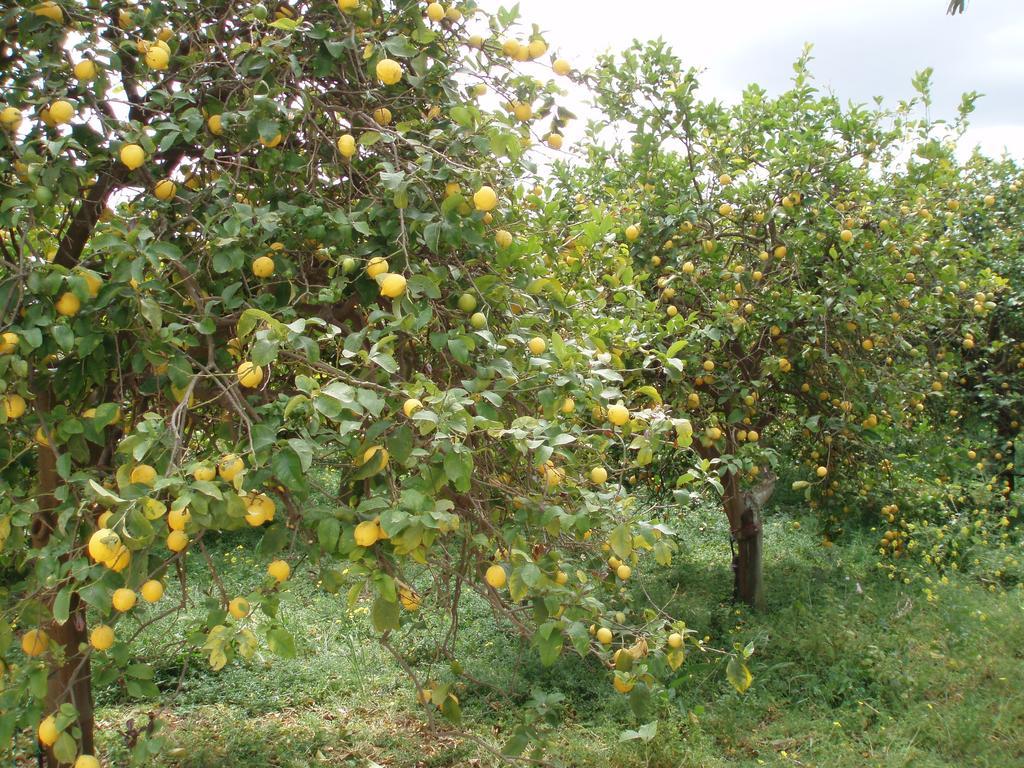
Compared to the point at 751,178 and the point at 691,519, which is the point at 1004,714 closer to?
the point at 751,178

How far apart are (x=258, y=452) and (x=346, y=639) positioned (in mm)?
3556

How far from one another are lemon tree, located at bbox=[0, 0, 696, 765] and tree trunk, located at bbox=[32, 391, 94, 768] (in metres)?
0.03

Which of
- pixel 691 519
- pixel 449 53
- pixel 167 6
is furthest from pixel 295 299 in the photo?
pixel 691 519

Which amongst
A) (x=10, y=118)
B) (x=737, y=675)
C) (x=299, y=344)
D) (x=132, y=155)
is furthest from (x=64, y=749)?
(x=737, y=675)

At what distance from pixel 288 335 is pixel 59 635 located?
1637mm

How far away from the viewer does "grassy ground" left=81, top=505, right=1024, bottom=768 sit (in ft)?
11.9

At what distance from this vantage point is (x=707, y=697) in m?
4.28

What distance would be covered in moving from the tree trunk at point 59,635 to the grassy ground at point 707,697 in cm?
59

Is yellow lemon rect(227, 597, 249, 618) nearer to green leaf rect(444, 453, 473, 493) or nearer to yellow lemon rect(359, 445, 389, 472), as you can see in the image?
yellow lemon rect(359, 445, 389, 472)

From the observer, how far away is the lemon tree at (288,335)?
1.60 m

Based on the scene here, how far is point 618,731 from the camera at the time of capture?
12.7 ft

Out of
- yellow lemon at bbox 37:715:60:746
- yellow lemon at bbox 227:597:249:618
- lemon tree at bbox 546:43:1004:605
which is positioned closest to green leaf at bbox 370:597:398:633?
yellow lemon at bbox 227:597:249:618

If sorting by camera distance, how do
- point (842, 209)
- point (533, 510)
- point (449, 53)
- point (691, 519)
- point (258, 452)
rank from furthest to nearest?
point (691, 519) < point (842, 209) < point (449, 53) < point (533, 510) < point (258, 452)

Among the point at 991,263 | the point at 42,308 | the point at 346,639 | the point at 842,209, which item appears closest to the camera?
the point at 42,308
